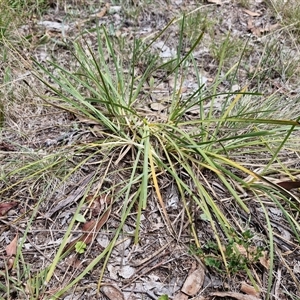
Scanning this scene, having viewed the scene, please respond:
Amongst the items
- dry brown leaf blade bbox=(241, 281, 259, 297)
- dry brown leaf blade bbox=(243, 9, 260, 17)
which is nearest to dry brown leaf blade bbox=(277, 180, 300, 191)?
dry brown leaf blade bbox=(241, 281, 259, 297)

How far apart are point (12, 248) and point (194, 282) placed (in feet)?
2.69

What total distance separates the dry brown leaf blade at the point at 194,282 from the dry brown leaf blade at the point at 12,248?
0.76 meters

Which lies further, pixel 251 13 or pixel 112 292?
pixel 251 13

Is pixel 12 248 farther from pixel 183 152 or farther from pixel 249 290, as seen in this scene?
pixel 249 290

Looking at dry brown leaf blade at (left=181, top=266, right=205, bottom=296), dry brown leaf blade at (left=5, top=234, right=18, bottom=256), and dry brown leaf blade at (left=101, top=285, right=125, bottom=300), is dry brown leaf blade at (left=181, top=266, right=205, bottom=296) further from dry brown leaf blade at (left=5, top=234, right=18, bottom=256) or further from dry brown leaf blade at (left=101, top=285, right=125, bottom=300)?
dry brown leaf blade at (left=5, top=234, right=18, bottom=256)

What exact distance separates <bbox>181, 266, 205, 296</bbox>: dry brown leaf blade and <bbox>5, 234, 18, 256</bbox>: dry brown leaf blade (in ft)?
2.50

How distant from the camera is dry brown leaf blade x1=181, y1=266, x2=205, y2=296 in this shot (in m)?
1.63

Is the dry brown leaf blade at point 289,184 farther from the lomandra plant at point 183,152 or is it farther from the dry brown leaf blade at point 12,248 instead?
the dry brown leaf blade at point 12,248

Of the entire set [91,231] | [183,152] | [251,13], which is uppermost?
[251,13]

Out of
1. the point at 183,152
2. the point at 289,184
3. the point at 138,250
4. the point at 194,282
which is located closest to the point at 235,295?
the point at 194,282

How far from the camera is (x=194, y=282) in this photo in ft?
5.42

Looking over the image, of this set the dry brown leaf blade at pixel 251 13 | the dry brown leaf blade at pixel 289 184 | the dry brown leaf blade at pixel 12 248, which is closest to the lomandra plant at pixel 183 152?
the dry brown leaf blade at pixel 289 184

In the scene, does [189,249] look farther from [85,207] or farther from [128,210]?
[85,207]

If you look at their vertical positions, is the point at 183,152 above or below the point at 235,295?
above
